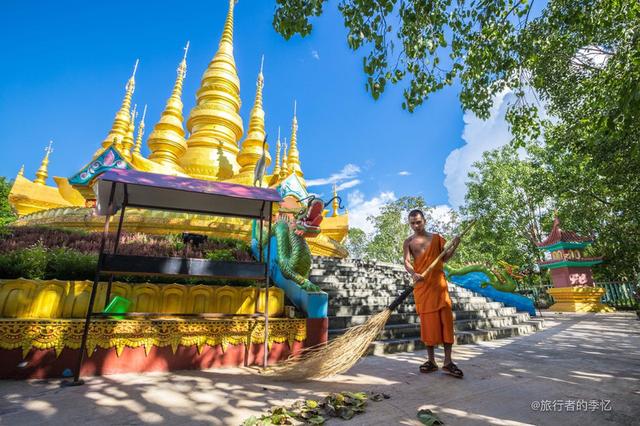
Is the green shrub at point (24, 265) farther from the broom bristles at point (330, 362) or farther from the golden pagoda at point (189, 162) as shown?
the golden pagoda at point (189, 162)

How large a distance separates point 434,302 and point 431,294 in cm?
10

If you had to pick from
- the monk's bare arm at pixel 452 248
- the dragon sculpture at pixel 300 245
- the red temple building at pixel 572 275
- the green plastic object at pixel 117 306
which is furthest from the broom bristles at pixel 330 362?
the red temple building at pixel 572 275

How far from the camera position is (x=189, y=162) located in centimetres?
1706

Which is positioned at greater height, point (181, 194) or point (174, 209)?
point (181, 194)

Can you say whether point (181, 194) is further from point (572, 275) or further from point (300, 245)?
point (572, 275)

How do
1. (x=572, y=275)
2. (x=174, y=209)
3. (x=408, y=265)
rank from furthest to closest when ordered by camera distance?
1. (x=572, y=275)
2. (x=174, y=209)
3. (x=408, y=265)

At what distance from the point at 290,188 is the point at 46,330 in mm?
10393

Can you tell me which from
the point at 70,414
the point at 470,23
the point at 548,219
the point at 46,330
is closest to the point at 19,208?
the point at 46,330

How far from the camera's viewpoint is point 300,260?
5.45 metres

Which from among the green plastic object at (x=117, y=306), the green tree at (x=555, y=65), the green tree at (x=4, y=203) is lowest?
the green plastic object at (x=117, y=306)

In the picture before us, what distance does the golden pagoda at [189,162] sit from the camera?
12008 mm

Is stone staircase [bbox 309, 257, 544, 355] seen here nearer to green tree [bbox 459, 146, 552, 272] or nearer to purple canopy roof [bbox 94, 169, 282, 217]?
purple canopy roof [bbox 94, 169, 282, 217]

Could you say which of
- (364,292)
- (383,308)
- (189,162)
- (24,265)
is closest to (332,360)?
(383,308)

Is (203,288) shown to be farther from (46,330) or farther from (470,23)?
(470,23)
